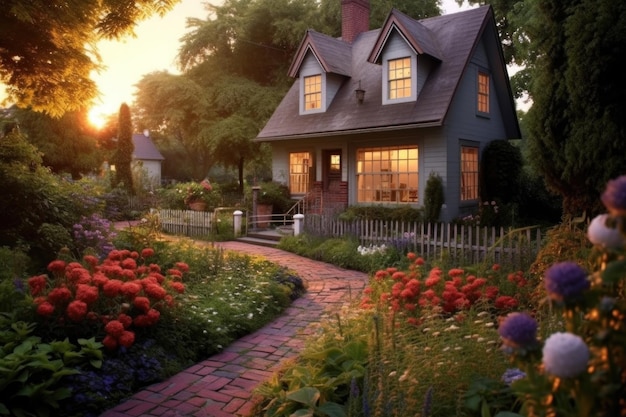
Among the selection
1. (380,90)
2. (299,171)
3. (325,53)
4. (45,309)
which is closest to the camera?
(45,309)

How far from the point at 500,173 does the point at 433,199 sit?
3.34 metres

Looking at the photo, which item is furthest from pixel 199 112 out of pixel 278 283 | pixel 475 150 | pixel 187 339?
pixel 187 339

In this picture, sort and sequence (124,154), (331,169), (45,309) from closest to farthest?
(45,309), (331,169), (124,154)

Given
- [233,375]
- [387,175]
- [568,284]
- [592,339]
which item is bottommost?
[233,375]

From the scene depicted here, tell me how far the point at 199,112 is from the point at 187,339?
23.4m

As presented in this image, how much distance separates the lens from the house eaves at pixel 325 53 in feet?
56.1

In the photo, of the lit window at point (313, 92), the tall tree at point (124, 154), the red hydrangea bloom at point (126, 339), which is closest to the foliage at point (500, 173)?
the lit window at point (313, 92)

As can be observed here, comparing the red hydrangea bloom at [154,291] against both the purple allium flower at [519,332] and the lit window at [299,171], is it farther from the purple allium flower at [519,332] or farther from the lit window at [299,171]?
the lit window at [299,171]

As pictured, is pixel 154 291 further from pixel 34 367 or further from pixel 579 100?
pixel 579 100

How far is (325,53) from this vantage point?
17.4m

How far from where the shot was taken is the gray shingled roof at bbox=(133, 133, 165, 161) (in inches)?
1822

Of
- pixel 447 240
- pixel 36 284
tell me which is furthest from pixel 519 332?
pixel 447 240

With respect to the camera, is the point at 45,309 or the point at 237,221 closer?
the point at 45,309

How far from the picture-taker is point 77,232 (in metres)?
8.28
